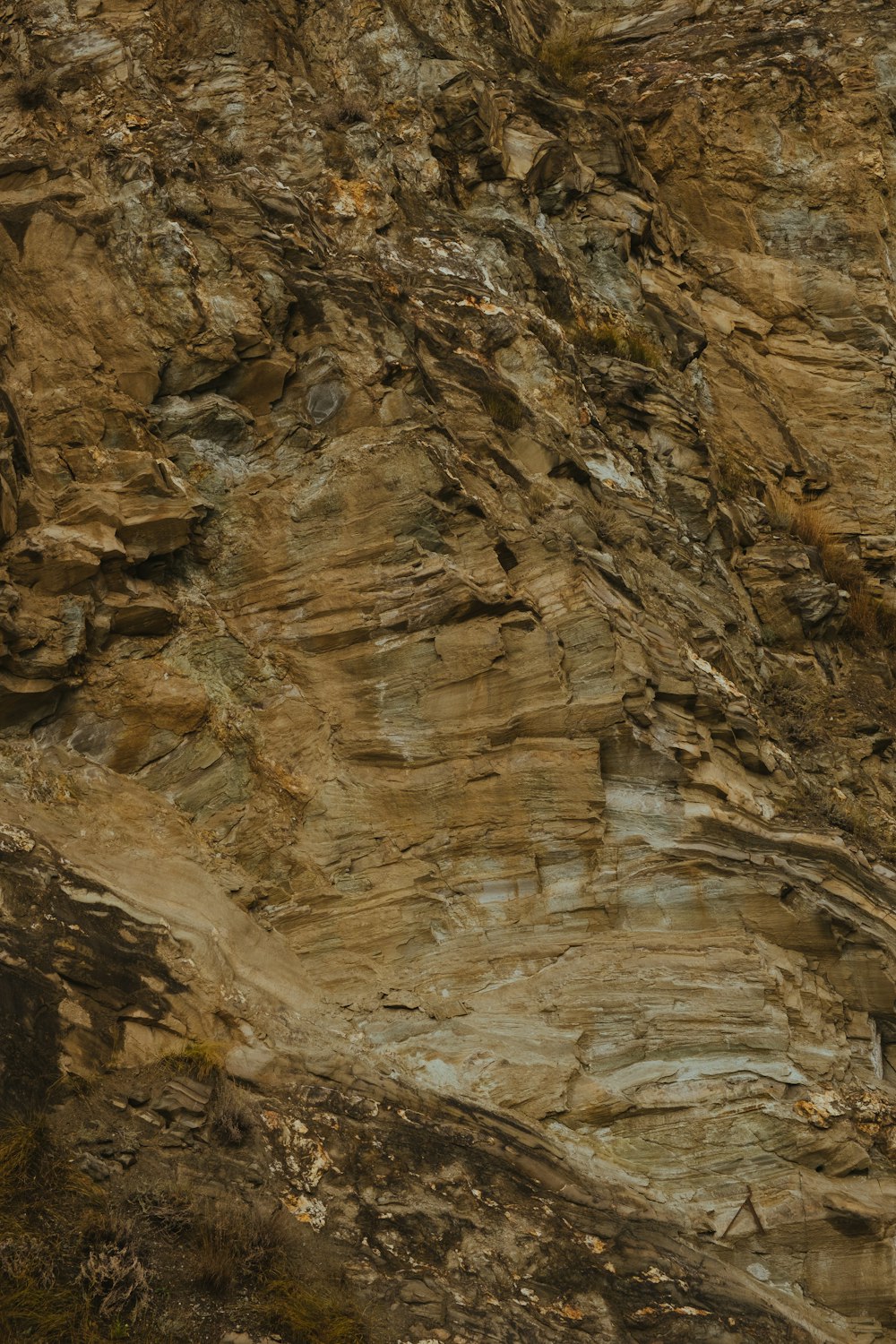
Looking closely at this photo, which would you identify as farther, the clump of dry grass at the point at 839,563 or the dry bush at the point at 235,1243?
the clump of dry grass at the point at 839,563

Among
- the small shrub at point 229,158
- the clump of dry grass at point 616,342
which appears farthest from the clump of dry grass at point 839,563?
the small shrub at point 229,158

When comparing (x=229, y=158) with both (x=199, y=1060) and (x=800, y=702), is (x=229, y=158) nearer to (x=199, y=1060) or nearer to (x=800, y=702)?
(x=800, y=702)

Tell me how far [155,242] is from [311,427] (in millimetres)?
1926

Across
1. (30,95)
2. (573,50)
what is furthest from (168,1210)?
(573,50)

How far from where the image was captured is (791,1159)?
7953mm

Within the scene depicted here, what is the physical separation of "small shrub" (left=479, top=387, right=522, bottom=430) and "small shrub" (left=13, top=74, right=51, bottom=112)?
14.2 feet

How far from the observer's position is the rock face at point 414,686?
7.80 meters

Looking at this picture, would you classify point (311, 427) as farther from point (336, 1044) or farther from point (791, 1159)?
point (791, 1159)

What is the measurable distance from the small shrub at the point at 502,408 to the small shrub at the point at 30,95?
434 centimetres

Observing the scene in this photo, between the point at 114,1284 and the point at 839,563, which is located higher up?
the point at 114,1284

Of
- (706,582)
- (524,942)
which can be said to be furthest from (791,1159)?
(706,582)

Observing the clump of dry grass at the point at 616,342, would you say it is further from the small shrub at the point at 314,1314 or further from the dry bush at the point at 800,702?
the small shrub at the point at 314,1314

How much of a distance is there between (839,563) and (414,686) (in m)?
6.41

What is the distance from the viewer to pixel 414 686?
8.91m
